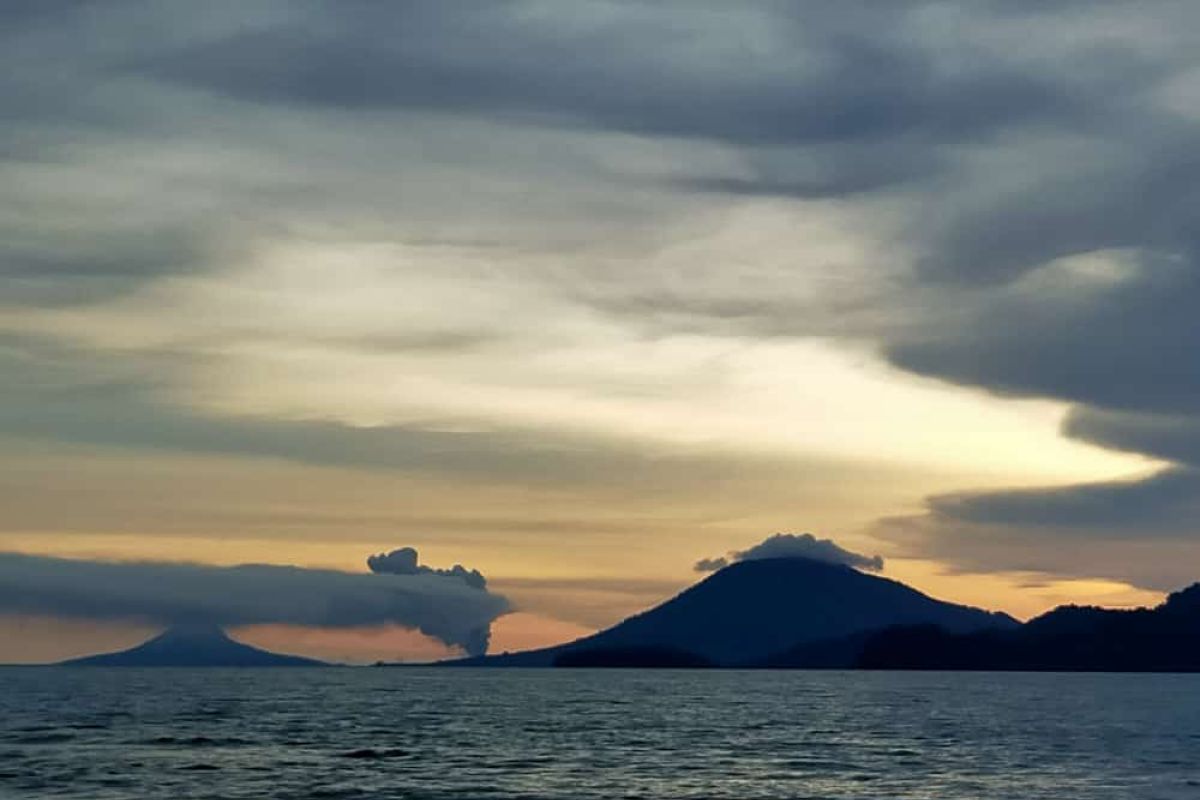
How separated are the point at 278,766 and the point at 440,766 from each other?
11.9 meters

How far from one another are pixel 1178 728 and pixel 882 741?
51.6 meters

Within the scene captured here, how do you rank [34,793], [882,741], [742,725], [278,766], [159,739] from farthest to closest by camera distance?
[742,725], [882,741], [159,739], [278,766], [34,793]

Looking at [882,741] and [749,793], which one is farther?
[882,741]

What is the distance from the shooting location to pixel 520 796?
310ft

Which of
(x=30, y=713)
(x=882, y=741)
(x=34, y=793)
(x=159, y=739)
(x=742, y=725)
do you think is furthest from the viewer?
(x=30, y=713)

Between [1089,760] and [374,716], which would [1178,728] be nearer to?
[1089,760]

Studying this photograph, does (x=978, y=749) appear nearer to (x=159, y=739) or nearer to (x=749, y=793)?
(x=749, y=793)

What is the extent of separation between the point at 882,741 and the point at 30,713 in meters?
107

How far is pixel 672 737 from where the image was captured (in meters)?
154

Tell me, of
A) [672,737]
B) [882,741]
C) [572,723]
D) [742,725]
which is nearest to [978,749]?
[882,741]

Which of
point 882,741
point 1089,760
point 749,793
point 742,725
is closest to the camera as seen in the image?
point 749,793

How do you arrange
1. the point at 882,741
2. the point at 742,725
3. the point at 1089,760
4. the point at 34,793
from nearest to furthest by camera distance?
the point at 34,793 → the point at 1089,760 → the point at 882,741 → the point at 742,725

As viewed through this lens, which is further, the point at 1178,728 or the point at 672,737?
the point at 1178,728

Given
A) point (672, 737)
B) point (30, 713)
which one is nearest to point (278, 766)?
point (672, 737)
